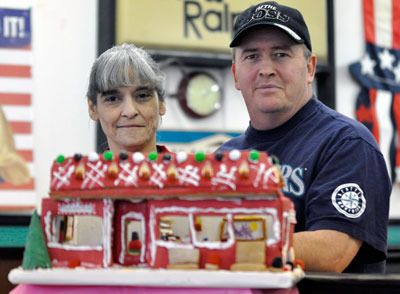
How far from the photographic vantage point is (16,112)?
4.77 m

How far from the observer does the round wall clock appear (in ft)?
17.1

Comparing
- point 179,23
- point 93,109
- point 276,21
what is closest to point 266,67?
point 276,21

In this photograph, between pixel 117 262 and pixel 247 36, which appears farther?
pixel 247 36

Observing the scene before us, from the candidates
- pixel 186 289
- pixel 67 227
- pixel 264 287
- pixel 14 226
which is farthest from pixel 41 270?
pixel 14 226

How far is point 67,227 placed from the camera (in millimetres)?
1614

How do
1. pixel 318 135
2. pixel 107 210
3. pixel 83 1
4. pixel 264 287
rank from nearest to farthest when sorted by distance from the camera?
pixel 264 287 < pixel 107 210 < pixel 318 135 < pixel 83 1

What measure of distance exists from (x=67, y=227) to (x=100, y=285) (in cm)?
17

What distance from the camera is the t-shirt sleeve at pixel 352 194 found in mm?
1967

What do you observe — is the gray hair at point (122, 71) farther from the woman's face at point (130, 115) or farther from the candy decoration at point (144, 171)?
the candy decoration at point (144, 171)

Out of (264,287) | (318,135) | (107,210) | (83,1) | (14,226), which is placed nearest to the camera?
(264,287)

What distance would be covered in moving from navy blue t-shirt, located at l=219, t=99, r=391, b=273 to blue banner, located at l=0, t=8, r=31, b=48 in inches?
115

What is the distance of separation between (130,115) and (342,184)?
56 centimetres

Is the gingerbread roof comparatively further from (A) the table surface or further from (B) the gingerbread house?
(A) the table surface

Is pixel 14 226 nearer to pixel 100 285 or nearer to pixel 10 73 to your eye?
pixel 10 73
